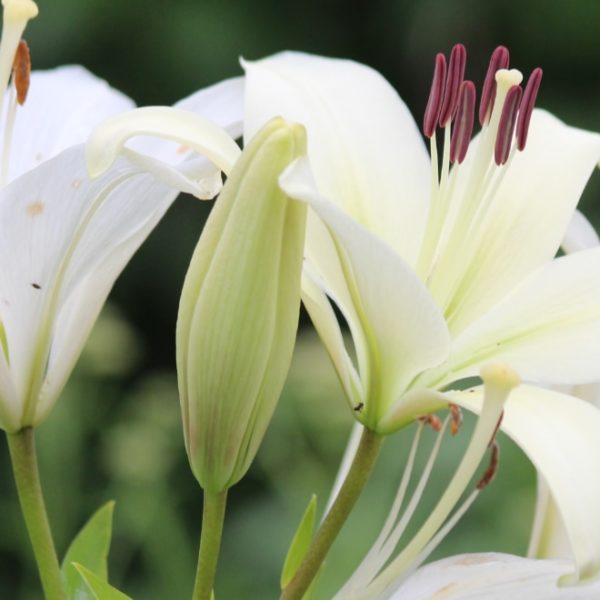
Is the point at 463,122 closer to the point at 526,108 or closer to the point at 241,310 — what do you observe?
the point at 526,108

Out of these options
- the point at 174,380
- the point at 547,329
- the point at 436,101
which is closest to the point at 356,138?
the point at 436,101

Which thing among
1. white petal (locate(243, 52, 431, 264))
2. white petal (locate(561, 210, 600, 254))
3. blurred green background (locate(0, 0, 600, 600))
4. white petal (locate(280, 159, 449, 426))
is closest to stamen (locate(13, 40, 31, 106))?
white petal (locate(243, 52, 431, 264))

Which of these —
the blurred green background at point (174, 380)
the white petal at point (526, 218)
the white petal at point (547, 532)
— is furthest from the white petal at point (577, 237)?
the blurred green background at point (174, 380)

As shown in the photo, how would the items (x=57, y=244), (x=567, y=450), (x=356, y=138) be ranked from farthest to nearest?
(x=356, y=138) < (x=57, y=244) < (x=567, y=450)

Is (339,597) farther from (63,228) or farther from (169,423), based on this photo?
(169,423)

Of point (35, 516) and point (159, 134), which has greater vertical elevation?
point (159, 134)

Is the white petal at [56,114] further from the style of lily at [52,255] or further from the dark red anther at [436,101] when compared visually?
the dark red anther at [436,101]

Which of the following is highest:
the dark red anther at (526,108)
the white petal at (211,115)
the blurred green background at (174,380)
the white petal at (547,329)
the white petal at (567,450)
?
the dark red anther at (526,108)
